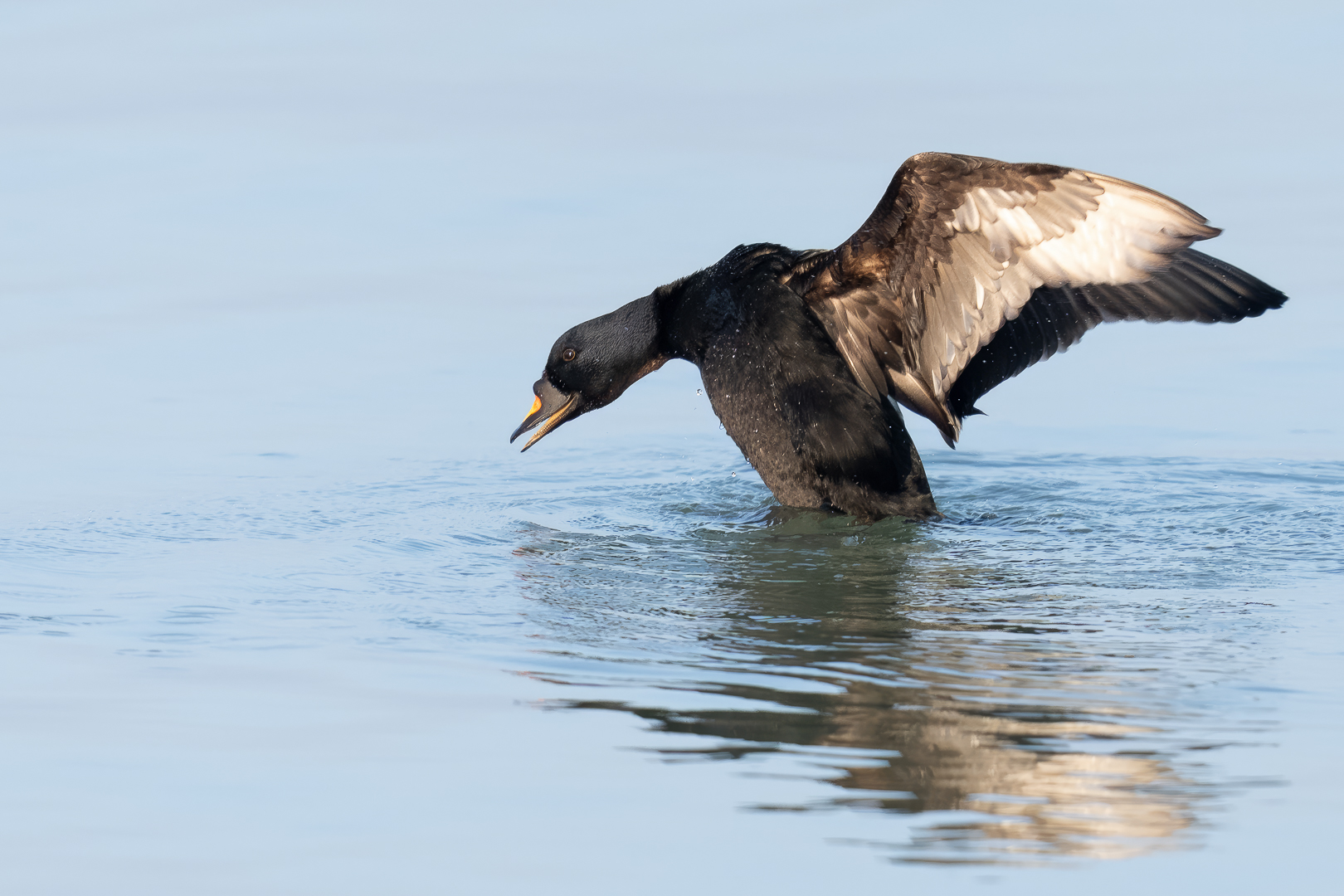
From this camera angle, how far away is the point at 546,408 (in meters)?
7.71

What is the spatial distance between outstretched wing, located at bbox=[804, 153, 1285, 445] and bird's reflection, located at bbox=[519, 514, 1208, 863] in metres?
0.99

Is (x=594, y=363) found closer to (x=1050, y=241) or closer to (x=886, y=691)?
(x=1050, y=241)

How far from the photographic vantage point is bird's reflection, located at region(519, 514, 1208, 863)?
11.0 feet

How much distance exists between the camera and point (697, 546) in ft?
21.5

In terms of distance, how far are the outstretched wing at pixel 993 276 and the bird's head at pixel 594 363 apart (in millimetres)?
1010

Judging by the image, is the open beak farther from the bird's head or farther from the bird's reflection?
the bird's reflection

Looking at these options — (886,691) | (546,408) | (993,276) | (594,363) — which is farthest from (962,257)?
(886,691)

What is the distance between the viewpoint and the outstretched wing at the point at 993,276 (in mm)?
6043

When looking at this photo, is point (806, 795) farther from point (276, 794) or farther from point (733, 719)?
point (276, 794)

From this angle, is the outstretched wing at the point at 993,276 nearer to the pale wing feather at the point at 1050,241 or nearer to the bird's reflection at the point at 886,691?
the pale wing feather at the point at 1050,241

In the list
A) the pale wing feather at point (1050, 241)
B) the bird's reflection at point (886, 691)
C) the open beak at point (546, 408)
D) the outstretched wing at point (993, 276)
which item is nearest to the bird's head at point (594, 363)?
the open beak at point (546, 408)

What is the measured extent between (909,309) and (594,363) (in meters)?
1.66

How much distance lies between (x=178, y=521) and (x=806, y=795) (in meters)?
4.25

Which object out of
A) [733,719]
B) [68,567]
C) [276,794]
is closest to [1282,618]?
[733,719]
